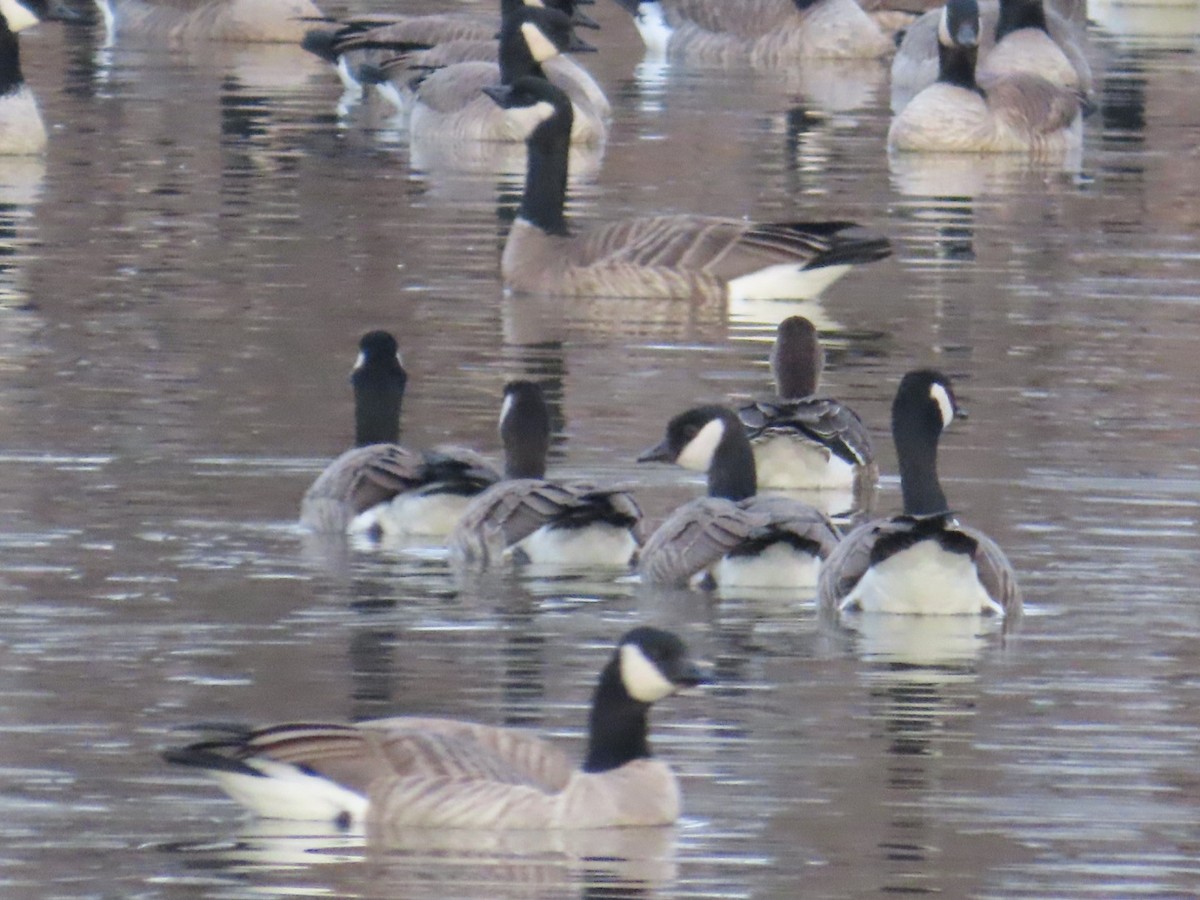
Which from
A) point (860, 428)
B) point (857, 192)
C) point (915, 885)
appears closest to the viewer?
point (915, 885)

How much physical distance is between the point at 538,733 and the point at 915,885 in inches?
71.1

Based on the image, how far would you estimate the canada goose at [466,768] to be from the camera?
27.8ft

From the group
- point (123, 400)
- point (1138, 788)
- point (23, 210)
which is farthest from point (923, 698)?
point (23, 210)

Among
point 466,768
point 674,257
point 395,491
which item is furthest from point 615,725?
point 674,257

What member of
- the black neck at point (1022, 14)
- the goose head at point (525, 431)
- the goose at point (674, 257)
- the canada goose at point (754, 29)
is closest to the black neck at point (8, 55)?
the goose at point (674, 257)

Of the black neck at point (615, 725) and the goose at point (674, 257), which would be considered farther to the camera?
the goose at point (674, 257)

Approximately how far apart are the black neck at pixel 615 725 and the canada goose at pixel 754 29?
28.3 m

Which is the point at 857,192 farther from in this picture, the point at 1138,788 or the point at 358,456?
the point at 1138,788

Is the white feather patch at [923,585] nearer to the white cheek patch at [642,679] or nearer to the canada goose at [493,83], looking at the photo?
the white cheek patch at [642,679]

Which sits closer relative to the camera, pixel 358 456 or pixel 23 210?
pixel 358 456

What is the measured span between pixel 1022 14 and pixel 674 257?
44.8 ft

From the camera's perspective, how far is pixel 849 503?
14.2 m

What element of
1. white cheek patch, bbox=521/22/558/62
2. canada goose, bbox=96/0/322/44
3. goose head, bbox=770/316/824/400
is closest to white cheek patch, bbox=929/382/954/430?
goose head, bbox=770/316/824/400

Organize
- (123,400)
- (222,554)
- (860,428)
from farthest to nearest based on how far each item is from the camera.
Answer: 1. (123,400)
2. (860,428)
3. (222,554)
